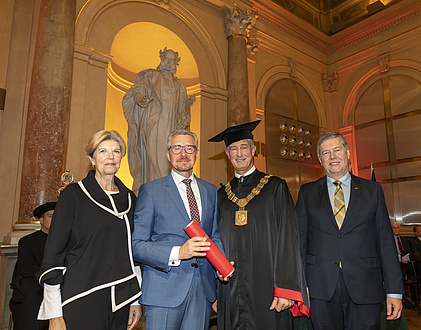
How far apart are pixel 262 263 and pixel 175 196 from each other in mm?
753

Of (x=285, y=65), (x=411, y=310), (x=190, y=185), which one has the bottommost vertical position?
(x=411, y=310)

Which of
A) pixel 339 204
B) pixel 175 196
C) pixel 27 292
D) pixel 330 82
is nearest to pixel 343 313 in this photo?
pixel 339 204

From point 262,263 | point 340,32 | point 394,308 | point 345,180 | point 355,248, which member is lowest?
point 394,308

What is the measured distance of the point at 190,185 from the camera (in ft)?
7.31

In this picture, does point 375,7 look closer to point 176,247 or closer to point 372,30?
point 372,30

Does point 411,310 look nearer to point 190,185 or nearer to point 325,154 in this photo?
point 325,154

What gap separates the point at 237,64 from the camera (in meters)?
7.87

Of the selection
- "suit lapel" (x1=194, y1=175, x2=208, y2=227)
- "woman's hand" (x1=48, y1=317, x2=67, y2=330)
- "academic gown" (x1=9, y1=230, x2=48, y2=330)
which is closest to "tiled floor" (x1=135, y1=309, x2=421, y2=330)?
"academic gown" (x1=9, y1=230, x2=48, y2=330)

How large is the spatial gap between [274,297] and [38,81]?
4528 mm

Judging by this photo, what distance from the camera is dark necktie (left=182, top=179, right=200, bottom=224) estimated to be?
212 centimetres

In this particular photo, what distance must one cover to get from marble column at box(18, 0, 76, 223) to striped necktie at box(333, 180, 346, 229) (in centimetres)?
384

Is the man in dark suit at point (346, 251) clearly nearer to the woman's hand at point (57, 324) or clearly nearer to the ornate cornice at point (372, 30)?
the woman's hand at point (57, 324)

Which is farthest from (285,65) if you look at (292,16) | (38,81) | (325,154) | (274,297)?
(274,297)

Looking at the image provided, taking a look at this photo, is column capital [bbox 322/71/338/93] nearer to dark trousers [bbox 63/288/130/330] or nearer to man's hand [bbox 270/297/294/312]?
man's hand [bbox 270/297/294/312]
